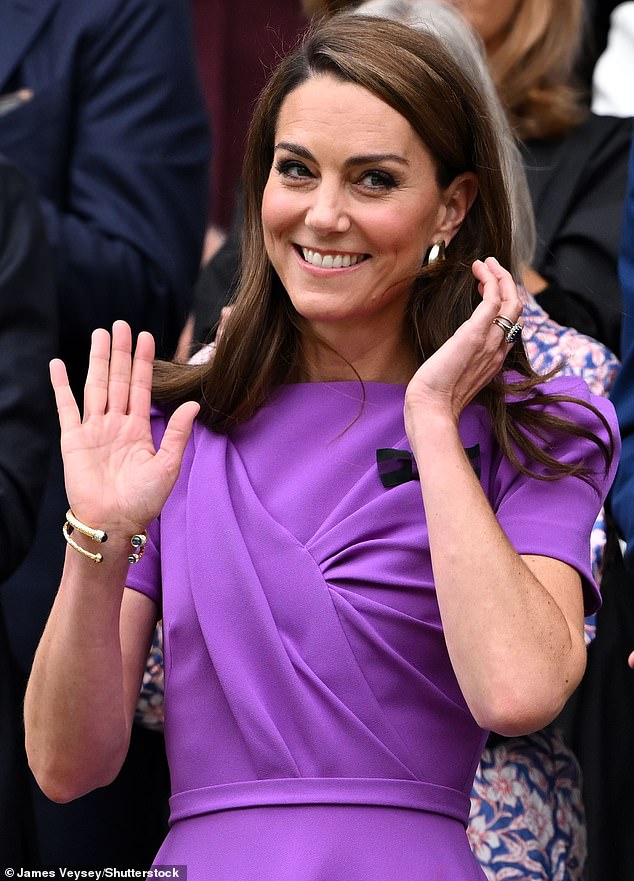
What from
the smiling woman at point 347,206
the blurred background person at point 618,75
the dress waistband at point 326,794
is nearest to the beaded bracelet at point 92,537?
the dress waistband at point 326,794

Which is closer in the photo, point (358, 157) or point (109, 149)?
point (358, 157)

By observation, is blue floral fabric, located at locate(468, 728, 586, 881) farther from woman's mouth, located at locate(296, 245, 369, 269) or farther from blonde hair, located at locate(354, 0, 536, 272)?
woman's mouth, located at locate(296, 245, 369, 269)

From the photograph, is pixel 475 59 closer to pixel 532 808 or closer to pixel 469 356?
pixel 469 356

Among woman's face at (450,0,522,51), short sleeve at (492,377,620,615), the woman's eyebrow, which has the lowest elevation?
short sleeve at (492,377,620,615)

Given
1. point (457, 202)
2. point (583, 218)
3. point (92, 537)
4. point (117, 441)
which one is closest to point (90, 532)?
point (92, 537)

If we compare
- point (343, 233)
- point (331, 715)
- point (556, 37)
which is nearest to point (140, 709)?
point (331, 715)

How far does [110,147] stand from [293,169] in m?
1.43

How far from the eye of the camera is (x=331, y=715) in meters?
2.65

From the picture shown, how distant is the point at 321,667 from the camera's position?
267 cm

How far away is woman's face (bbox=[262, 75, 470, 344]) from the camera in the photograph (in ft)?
9.24

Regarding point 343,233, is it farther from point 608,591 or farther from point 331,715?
point 608,591

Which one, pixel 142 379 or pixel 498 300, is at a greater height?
pixel 498 300

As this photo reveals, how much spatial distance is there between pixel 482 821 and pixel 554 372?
1012 millimetres

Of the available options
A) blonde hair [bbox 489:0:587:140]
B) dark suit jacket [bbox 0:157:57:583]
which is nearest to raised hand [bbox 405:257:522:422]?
dark suit jacket [bbox 0:157:57:583]
